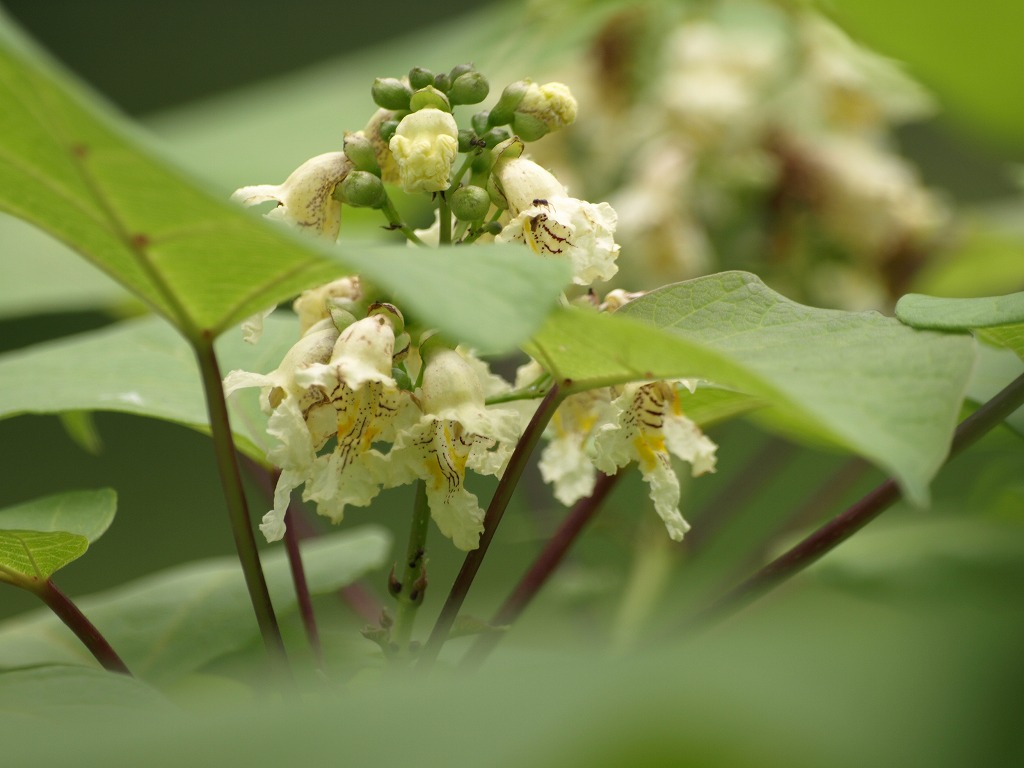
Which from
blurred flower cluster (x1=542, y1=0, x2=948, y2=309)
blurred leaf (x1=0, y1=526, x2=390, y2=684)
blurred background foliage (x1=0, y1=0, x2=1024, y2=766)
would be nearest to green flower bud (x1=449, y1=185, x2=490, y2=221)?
blurred background foliage (x1=0, y1=0, x2=1024, y2=766)

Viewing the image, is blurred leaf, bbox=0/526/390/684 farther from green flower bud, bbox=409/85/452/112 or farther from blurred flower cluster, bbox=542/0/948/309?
blurred flower cluster, bbox=542/0/948/309

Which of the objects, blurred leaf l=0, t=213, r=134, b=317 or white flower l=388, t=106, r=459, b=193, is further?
blurred leaf l=0, t=213, r=134, b=317

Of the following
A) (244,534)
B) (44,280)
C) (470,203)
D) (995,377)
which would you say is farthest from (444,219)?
(44,280)

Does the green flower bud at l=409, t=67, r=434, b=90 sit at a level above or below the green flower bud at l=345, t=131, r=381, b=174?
above

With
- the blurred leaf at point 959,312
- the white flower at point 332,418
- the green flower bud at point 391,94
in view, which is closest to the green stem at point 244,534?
the white flower at point 332,418

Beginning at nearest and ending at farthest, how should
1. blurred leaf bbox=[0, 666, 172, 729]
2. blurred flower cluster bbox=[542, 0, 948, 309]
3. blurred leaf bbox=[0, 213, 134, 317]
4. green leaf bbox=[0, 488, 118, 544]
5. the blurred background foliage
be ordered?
the blurred background foliage
blurred leaf bbox=[0, 666, 172, 729]
green leaf bbox=[0, 488, 118, 544]
blurred leaf bbox=[0, 213, 134, 317]
blurred flower cluster bbox=[542, 0, 948, 309]

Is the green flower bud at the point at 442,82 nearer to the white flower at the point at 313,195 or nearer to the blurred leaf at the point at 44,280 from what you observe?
the white flower at the point at 313,195

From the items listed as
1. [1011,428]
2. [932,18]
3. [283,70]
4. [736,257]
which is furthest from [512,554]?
[283,70]

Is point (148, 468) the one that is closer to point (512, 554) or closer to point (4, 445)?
point (4, 445)
